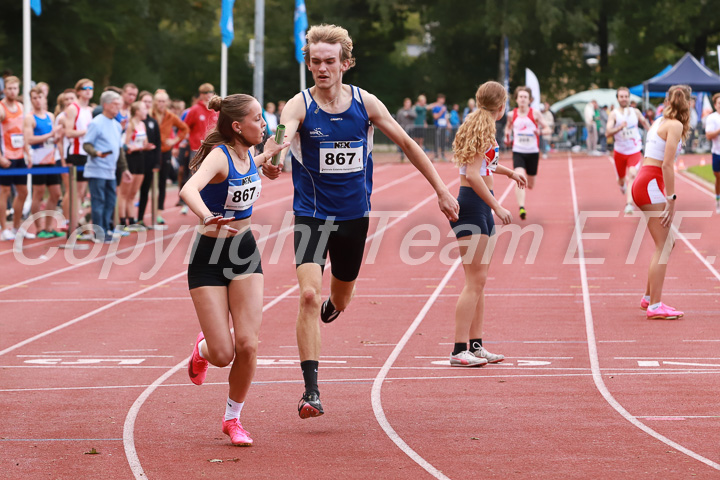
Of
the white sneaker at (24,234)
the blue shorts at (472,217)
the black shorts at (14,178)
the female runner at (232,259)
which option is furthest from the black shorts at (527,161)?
the female runner at (232,259)

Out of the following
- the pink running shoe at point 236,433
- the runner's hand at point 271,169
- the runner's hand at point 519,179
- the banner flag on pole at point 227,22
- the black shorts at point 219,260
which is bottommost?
the pink running shoe at point 236,433

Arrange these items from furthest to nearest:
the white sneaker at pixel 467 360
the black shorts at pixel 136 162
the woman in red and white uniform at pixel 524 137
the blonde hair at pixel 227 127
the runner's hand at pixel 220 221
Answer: the woman in red and white uniform at pixel 524 137
the black shorts at pixel 136 162
the white sneaker at pixel 467 360
the blonde hair at pixel 227 127
the runner's hand at pixel 220 221

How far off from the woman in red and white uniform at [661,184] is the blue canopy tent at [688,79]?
28.1m

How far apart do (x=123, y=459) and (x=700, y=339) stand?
544 centimetres

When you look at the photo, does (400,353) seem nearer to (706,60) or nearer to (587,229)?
(587,229)

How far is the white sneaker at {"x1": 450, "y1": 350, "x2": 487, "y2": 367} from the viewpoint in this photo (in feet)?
28.7

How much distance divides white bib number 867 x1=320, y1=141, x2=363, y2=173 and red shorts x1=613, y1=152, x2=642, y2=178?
13.5 meters

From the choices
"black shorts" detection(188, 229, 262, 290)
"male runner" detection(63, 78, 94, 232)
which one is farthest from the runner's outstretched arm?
"male runner" detection(63, 78, 94, 232)

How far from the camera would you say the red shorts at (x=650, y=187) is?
427 inches

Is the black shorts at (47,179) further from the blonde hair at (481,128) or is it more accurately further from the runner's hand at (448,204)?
the runner's hand at (448,204)

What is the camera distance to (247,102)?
6.47 meters

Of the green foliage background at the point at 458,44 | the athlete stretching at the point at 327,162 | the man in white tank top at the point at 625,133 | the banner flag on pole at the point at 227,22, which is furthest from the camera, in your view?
the green foliage background at the point at 458,44

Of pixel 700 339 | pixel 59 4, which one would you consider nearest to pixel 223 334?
pixel 700 339

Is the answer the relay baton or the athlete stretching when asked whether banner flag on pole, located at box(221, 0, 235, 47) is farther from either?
the relay baton
